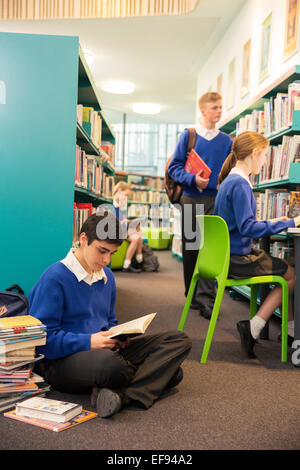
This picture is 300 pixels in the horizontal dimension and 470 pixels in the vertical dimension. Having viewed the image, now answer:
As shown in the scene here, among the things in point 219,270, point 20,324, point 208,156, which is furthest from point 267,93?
point 20,324

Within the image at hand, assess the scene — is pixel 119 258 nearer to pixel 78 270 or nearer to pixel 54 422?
pixel 78 270

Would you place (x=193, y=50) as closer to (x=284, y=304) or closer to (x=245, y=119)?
(x=245, y=119)

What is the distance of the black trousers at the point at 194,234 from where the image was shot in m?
3.48

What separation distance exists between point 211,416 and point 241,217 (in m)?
1.11

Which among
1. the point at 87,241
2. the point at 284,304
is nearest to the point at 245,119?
the point at 284,304

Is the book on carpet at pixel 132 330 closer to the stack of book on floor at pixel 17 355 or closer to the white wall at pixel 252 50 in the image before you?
the stack of book on floor at pixel 17 355

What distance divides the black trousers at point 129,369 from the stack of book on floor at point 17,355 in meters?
0.11

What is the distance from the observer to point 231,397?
1.90m

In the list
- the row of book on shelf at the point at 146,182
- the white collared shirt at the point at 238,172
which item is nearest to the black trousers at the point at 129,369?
the white collared shirt at the point at 238,172

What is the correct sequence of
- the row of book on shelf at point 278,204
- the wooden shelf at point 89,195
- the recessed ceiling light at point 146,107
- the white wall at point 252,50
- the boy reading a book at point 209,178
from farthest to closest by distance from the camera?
the recessed ceiling light at point 146,107, the white wall at point 252,50, the boy reading a book at point 209,178, the wooden shelf at point 89,195, the row of book on shelf at point 278,204

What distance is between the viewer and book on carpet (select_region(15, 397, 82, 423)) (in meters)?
1.55

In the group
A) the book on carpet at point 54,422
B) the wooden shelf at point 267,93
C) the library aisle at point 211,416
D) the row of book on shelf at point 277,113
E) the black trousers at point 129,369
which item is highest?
the wooden shelf at point 267,93

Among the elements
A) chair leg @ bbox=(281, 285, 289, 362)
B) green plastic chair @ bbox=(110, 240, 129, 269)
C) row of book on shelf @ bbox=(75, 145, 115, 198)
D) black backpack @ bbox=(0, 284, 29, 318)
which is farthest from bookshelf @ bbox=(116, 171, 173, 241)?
black backpack @ bbox=(0, 284, 29, 318)
